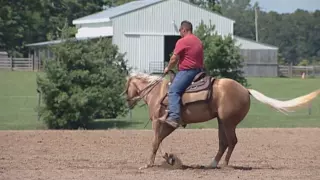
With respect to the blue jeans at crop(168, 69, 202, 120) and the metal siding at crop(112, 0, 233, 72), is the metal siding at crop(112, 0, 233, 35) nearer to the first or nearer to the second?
the metal siding at crop(112, 0, 233, 72)

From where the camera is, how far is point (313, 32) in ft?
407

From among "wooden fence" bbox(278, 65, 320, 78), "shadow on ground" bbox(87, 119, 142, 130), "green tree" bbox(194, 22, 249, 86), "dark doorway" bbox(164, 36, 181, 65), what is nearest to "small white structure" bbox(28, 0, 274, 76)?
"dark doorway" bbox(164, 36, 181, 65)

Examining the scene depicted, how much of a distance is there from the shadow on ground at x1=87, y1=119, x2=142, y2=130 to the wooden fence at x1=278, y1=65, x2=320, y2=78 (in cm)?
4540

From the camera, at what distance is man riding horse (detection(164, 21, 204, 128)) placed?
13.0 m

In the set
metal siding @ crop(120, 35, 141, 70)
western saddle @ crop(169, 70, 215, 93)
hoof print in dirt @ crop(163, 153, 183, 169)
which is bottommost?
hoof print in dirt @ crop(163, 153, 183, 169)

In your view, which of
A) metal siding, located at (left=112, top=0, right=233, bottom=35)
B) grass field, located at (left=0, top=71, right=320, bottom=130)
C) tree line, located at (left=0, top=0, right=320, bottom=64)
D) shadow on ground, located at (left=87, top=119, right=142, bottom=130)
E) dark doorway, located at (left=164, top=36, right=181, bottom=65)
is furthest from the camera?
tree line, located at (left=0, top=0, right=320, bottom=64)

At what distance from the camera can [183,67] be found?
13.1 meters

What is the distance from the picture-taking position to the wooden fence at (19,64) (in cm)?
6697

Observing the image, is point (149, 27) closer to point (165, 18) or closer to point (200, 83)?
point (165, 18)

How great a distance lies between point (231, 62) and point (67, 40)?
371 inches

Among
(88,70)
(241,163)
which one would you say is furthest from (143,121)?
(241,163)

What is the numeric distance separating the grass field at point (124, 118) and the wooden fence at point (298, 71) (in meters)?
16.5

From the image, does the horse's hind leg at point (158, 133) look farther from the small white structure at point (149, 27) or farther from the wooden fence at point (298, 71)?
the wooden fence at point (298, 71)

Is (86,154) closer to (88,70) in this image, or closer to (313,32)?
(88,70)
